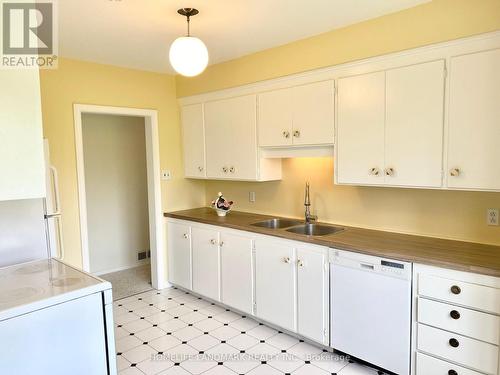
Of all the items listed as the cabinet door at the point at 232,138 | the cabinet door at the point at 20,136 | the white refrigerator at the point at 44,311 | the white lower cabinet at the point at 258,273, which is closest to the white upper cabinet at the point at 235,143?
the cabinet door at the point at 232,138

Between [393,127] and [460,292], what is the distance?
114cm

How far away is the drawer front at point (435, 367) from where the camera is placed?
84.0 inches

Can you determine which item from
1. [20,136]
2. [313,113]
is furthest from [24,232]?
[313,113]

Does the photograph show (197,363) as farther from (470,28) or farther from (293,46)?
(470,28)

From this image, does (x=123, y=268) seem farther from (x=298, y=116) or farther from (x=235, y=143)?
(x=298, y=116)

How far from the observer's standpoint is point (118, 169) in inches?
196

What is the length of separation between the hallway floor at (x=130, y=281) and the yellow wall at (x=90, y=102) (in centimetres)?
73

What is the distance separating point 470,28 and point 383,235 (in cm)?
150

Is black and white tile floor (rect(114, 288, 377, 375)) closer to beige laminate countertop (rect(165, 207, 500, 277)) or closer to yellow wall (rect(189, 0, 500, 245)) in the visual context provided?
beige laminate countertop (rect(165, 207, 500, 277))

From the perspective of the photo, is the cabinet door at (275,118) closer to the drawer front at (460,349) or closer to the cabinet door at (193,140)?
the cabinet door at (193,140)

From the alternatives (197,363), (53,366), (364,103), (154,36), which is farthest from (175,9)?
(197,363)

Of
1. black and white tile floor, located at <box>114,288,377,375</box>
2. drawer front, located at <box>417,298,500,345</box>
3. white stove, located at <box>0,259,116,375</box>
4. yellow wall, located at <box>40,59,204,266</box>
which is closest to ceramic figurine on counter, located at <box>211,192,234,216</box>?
yellow wall, located at <box>40,59,204,266</box>

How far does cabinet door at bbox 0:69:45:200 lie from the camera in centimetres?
183

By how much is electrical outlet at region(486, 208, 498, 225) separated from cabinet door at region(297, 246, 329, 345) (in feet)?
3.64
